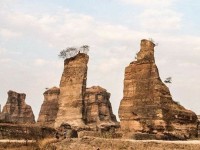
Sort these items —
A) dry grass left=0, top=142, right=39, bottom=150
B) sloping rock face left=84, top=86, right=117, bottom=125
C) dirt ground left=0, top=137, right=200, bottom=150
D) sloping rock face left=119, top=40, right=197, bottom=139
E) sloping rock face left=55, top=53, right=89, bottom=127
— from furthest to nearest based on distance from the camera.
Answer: sloping rock face left=84, top=86, right=117, bottom=125 < sloping rock face left=55, top=53, right=89, bottom=127 < sloping rock face left=119, top=40, right=197, bottom=139 < dry grass left=0, top=142, right=39, bottom=150 < dirt ground left=0, top=137, right=200, bottom=150

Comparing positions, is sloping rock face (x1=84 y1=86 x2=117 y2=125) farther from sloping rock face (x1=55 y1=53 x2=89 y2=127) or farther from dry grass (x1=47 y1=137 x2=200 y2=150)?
dry grass (x1=47 y1=137 x2=200 y2=150)

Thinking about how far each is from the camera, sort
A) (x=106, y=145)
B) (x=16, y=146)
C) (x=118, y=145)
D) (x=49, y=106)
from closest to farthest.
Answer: (x=118, y=145), (x=106, y=145), (x=16, y=146), (x=49, y=106)

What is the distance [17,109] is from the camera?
3287 inches

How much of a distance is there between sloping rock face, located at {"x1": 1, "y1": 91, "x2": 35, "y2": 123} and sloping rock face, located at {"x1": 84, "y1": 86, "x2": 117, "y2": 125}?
41.3ft

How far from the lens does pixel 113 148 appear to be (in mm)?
22250

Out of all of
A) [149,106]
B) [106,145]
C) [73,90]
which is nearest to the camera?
[106,145]

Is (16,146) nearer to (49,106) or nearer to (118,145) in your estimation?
(118,145)

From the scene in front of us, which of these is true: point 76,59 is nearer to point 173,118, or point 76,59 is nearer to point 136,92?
point 136,92

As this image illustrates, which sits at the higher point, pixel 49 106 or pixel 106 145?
pixel 49 106

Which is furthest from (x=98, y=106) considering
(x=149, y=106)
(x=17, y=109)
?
(x=149, y=106)

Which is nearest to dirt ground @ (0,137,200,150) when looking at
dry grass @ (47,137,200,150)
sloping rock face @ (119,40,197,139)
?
dry grass @ (47,137,200,150)

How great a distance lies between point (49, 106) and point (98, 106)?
11109 millimetres

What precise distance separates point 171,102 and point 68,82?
2150 centimetres

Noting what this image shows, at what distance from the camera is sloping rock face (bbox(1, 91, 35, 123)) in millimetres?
82469
